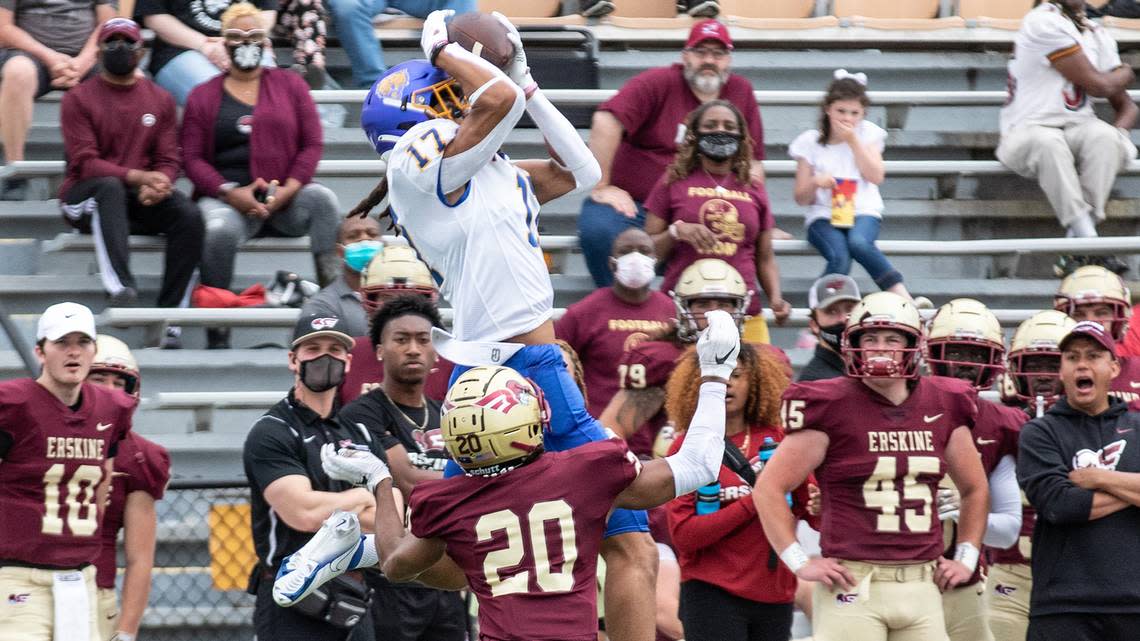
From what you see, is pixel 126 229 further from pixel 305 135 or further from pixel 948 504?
pixel 948 504

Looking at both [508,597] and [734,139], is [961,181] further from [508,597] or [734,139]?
[508,597]

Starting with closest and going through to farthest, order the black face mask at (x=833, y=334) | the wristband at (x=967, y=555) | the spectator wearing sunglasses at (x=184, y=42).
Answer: the wristband at (x=967, y=555)
the black face mask at (x=833, y=334)
the spectator wearing sunglasses at (x=184, y=42)

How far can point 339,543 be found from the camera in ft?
19.0

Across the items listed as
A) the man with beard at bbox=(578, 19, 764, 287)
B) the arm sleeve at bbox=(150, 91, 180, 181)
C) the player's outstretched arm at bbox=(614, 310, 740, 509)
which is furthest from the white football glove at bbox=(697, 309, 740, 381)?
the arm sleeve at bbox=(150, 91, 180, 181)

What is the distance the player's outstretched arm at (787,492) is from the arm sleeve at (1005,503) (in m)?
1.03

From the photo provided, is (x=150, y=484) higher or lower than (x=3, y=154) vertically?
lower

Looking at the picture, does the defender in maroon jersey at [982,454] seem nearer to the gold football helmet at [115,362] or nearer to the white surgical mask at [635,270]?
the white surgical mask at [635,270]

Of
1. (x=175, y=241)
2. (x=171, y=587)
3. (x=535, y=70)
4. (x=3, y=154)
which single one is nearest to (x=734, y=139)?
(x=535, y=70)

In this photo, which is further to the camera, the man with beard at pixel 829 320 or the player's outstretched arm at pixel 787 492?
the man with beard at pixel 829 320

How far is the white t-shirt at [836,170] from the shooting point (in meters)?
9.64

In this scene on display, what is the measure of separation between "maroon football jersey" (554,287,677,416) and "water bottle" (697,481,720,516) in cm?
134

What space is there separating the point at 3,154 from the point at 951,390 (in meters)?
5.93

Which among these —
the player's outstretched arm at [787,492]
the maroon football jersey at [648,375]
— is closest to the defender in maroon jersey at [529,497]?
the player's outstretched arm at [787,492]

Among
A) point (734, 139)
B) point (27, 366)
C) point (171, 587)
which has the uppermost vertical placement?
point (734, 139)
